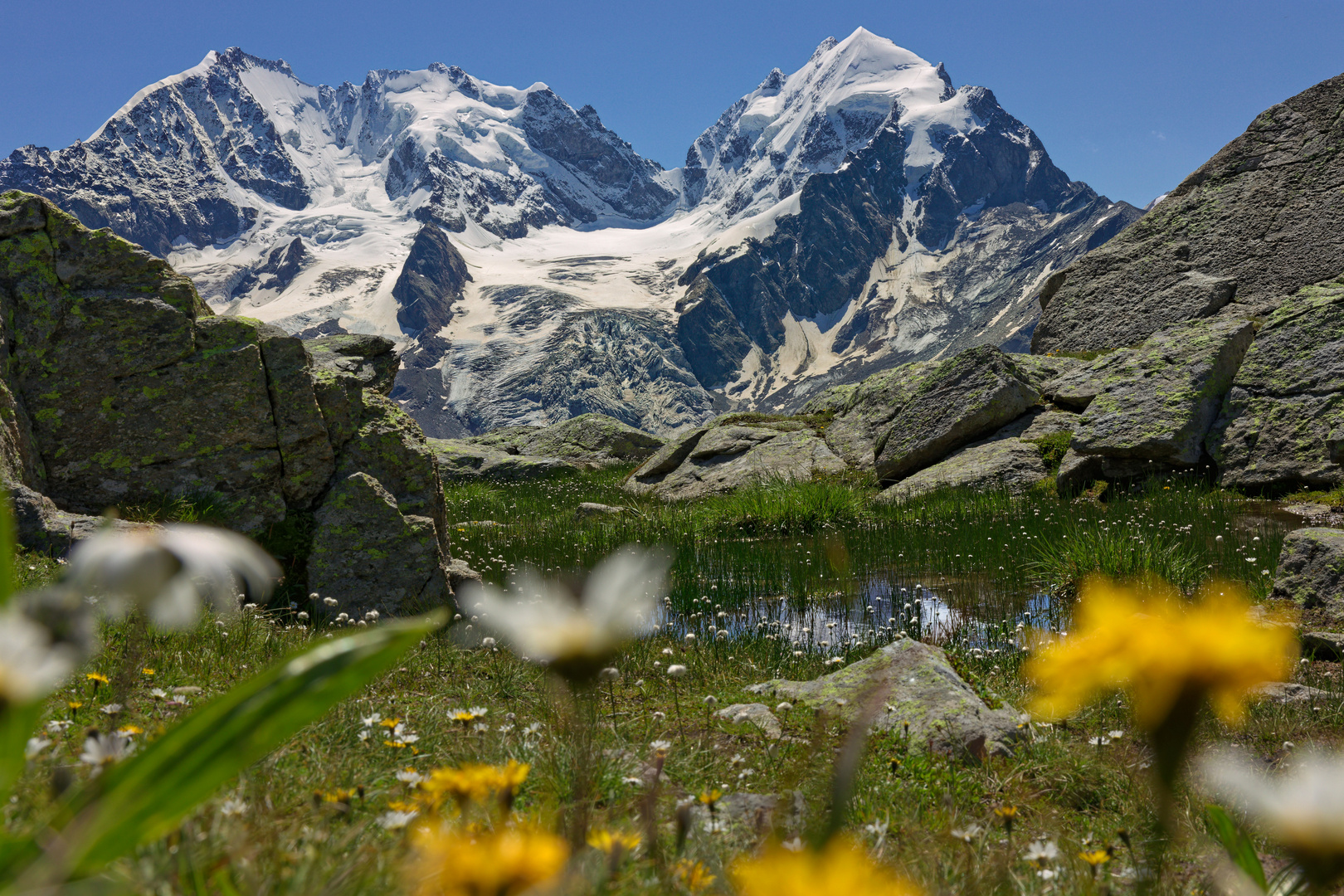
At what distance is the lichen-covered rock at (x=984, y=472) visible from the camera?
13211 mm

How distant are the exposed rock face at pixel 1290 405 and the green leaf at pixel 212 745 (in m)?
12.8

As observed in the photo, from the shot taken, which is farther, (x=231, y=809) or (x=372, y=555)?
(x=372, y=555)

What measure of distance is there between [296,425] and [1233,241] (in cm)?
1892

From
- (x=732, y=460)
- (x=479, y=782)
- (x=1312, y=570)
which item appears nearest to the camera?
(x=479, y=782)

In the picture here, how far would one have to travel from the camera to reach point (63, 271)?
7.57 m

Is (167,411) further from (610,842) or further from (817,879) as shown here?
(817,879)

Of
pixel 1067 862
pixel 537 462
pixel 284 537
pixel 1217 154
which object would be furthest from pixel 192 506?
pixel 1217 154

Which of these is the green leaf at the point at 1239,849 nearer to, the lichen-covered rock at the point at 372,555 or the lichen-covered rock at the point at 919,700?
the lichen-covered rock at the point at 919,700

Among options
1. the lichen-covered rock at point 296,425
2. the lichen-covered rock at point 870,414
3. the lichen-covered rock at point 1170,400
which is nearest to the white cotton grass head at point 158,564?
the lichen-covered rock at point 296,425

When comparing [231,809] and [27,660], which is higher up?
[27,660]

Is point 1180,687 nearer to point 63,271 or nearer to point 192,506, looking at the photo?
point 192,506

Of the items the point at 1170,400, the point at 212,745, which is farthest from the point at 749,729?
the point at 1170,400

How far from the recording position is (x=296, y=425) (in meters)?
7.93

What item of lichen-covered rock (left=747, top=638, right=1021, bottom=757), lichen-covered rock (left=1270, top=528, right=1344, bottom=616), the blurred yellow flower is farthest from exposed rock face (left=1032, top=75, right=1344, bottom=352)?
the blurred yellow flower
